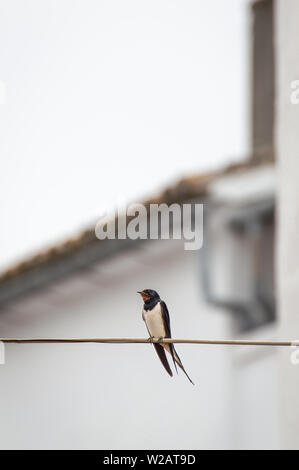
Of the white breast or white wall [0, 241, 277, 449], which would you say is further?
white wall [0, 241, 277, 449]

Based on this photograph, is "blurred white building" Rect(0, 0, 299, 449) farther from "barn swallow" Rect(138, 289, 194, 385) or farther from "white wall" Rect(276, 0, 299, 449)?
"barn swallow" Rect(138, 289, 194, 385)

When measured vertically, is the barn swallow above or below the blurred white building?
below

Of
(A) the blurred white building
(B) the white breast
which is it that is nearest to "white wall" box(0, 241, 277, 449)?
(A) the blurred white building

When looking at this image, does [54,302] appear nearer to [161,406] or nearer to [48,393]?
[48,393]

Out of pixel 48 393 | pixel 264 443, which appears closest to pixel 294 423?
pixel 264 443

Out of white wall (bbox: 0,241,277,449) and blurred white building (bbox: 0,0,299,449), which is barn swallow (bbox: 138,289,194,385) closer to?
blurred white building (bbox: 0,0,299,449)

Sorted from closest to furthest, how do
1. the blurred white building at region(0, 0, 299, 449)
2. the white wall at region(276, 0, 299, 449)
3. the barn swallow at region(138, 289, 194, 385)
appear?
the barn swallow at region(138, 289, 194, 385), the white wall at region(276, 0, 299, 449), the blurred white building at region(0, 0, 299, 449)

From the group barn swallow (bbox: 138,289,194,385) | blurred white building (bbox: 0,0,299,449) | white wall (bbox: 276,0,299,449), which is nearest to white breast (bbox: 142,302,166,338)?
barn swallow (bbox: 138,289,194,385)

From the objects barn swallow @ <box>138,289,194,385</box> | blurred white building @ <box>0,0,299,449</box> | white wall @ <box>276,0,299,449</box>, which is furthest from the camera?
blurred white building @ <box>0,0,299,449</box>

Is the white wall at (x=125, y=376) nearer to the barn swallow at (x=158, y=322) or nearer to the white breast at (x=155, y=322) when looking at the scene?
the barn swallow at (x=158, y=322)

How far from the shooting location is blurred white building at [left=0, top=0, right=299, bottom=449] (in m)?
8.67

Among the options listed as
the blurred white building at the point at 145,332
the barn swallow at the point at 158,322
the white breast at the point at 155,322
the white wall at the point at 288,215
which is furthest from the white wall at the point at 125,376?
the white breast at the point at 155,322

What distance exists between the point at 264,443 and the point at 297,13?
3062 millimetres

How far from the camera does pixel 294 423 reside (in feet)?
19.6
